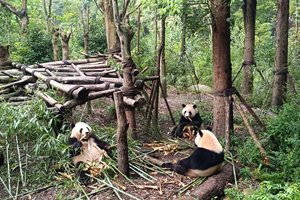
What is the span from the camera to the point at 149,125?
633 centimetres

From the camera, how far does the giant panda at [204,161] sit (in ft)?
14.9

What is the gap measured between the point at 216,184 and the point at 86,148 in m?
1.65

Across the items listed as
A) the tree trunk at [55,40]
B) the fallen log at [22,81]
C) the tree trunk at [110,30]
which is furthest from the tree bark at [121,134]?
the tree trunk at [55,40]

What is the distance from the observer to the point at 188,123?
6238 millimetres

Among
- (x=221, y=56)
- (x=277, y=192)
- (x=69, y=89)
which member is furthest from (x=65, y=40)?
(x=277, y=192)

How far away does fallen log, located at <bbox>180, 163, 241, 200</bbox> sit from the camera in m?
4.22

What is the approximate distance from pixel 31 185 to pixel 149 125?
7.58 ft

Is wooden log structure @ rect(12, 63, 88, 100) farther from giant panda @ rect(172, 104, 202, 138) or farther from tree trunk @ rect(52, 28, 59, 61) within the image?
tree trunk @ rect(52, 28, 59, 61)

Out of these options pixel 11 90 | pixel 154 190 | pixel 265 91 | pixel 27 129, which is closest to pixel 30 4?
pixel 11 90

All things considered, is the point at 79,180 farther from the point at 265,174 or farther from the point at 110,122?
the point at 110,122

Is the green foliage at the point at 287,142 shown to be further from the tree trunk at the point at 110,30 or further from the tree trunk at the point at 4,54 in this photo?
the tree trunk at the point at 4,54

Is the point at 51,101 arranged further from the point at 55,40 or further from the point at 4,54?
the point at 55,40

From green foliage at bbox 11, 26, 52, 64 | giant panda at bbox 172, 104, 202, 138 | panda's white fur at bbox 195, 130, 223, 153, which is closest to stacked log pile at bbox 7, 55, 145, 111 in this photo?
giant panda at bbox 172, 104, 202, 138

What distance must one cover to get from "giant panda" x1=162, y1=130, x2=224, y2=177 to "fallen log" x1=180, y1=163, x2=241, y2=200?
10cm
